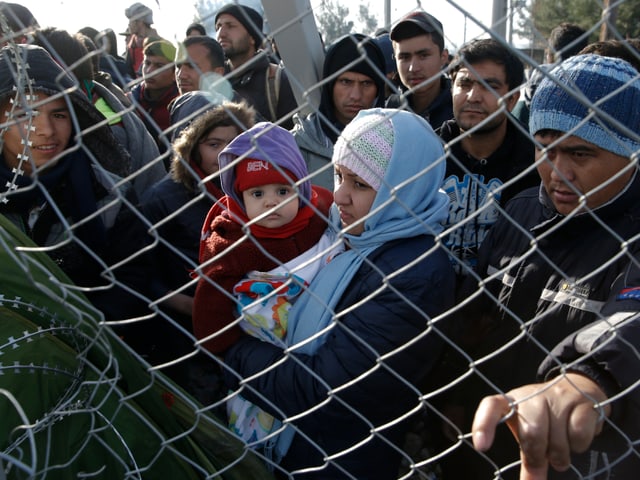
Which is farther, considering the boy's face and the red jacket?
the boy's face

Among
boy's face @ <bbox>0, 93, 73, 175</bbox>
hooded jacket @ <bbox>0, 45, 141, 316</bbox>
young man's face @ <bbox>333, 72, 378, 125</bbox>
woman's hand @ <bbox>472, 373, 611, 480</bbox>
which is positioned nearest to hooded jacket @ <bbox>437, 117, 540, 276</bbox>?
young man's face @ <bbox>333, 72, 378, 125</bbox>

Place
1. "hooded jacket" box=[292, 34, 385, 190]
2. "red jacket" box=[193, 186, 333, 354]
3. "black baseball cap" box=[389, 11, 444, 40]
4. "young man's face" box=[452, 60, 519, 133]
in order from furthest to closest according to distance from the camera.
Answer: "black baseball cap" box=[389, 11, 444, 40]
"hooded jacket" box=[292, 34, 385, 190]
"young man's face" box=[452, 60, 519, 133]
"red jacket" box=[193, 186, 333, 354]

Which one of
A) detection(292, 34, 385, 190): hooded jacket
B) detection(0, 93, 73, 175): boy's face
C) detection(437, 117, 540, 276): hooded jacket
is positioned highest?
detection(0, 93, 73, 175): boy's face

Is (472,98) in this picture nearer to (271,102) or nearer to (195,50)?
(271,102)

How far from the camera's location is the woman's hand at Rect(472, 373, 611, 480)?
1060 millimetres

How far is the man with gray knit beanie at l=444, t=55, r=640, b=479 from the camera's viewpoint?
109 centimetres

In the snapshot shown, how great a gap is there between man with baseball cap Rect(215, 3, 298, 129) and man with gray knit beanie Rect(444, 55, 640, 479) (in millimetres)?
2142

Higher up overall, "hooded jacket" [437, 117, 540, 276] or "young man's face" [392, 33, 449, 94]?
"young man's face" [392, 33, 449, 94]

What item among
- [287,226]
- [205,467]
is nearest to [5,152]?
[287,226]

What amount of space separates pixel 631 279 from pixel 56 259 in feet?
5.67

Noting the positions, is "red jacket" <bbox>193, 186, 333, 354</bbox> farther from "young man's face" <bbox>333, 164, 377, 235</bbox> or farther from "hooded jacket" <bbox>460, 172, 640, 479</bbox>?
"hooded jacket" <bbox>460, 172, 640, 479</bbox>

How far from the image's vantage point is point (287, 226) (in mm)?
1886

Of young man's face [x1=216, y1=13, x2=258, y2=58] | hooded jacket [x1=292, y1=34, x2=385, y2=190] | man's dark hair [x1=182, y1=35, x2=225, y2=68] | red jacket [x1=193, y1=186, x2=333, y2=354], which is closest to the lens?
red jacket [x1=193, y1=186, x2=333, y2=354]

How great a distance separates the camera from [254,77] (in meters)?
4.02
